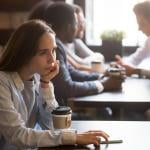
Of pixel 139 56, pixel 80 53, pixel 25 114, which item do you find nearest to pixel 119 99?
pixel 25 114

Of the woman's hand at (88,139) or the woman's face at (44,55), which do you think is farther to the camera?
the woman's face at (44,55)

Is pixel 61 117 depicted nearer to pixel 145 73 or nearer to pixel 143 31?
pixel 145 73

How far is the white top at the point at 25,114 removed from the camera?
155cm

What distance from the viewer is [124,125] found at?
188 cm

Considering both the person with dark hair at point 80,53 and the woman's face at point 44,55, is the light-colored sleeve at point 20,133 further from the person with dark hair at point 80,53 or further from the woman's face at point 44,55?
the person with dark hair at point 80,53

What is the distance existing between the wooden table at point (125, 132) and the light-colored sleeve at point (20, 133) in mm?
36

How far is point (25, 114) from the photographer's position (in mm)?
1783

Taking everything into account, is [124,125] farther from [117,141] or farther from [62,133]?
[62,133]

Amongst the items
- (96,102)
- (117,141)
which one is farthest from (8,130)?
(96,102)

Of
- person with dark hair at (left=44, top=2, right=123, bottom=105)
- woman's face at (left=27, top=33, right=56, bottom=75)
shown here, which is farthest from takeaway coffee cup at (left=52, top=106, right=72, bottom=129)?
person with dark hair at (left=44, top=2, right=123, bottom=105)

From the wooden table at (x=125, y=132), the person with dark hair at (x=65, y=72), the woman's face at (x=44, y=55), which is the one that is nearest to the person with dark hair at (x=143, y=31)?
the person with dark hair at (x=65, y=72)

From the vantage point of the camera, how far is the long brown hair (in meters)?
1.73

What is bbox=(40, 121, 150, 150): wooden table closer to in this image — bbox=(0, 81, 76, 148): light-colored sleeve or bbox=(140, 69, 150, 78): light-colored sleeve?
bbox=(0, 81, 76, 148): light-colored sleeve

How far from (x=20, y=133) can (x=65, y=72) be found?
3.27 ft
